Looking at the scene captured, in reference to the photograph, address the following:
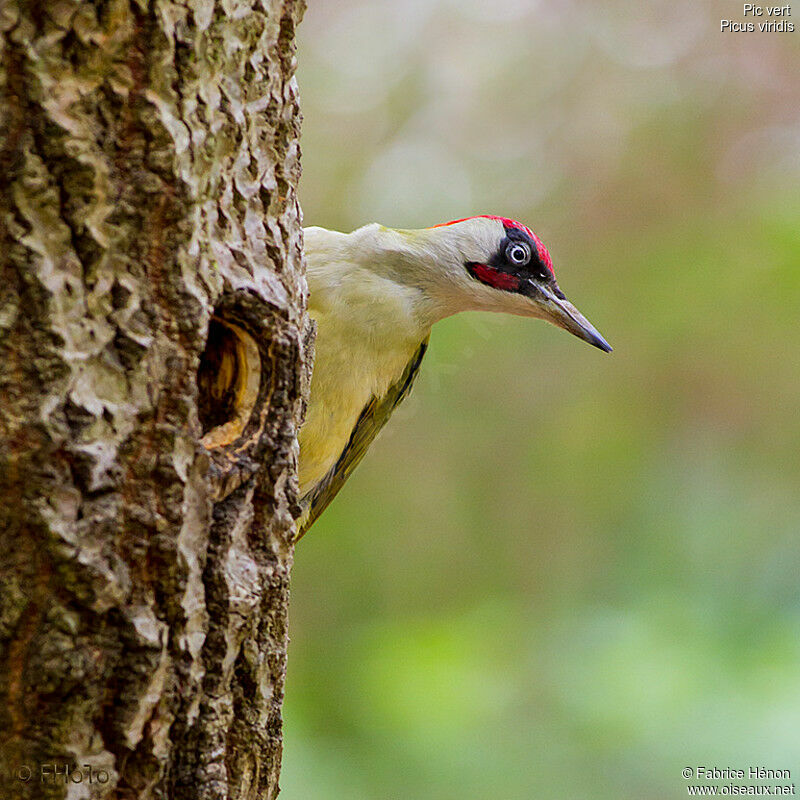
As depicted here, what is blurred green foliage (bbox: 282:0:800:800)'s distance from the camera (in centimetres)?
337

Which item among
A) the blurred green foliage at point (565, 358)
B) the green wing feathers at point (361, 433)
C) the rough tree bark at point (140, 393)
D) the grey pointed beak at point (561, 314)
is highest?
the blurred green foliage at point (565, 358)

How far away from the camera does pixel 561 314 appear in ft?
6.35

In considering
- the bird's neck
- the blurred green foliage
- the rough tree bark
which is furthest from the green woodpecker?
the blurred green foliage

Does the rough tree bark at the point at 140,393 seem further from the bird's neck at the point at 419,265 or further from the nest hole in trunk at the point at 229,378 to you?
the bird's neck at the point at 419,265

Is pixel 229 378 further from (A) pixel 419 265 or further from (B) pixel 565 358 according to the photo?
(B) pixel 565 358

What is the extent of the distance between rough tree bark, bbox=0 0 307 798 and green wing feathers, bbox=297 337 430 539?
97 cm

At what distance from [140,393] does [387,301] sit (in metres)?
1.04

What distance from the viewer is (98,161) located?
0.88 metres

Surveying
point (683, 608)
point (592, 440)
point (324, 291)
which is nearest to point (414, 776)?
point (683, 608)

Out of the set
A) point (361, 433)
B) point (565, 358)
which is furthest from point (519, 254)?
point (565, 358)

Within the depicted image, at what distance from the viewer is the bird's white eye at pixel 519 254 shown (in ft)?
6.43

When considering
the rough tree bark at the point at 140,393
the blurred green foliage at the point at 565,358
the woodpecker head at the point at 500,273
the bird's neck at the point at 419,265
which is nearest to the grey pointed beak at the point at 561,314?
the woodpecker head at the point at 500,273

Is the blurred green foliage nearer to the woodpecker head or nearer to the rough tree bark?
the woodpecker head

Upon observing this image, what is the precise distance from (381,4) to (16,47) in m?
2.93
